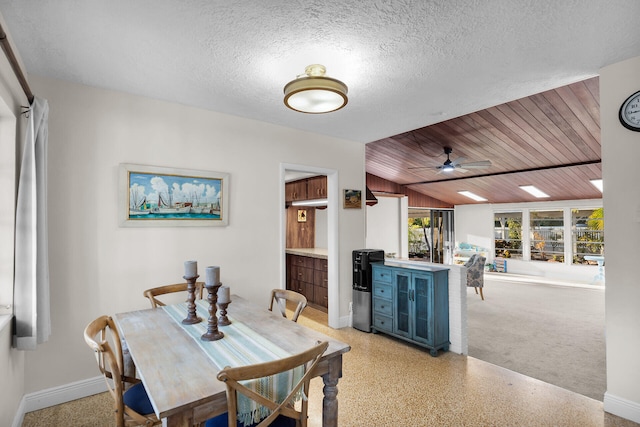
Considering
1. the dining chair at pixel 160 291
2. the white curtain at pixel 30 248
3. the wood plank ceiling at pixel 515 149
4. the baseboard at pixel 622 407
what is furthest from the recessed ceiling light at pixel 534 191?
the white curtain at pixel 30 248

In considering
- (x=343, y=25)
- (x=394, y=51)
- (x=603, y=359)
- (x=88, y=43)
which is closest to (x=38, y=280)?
(x=88, y=43)

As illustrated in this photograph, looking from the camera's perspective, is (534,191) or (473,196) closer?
(534,191)

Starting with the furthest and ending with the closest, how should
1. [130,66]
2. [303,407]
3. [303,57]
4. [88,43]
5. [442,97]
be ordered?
1. [442,97]
2. [130,66]
3. [303,57]
4. [88,43]
5. [303,407]

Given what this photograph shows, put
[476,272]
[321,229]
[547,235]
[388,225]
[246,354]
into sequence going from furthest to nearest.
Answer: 1. [547,235]
2. [388,225]
3. [321,229]
4. [476,272]
5. [246,354]

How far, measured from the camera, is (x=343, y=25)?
71.6 inches

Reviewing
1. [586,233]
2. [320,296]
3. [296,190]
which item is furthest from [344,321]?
[586,233]

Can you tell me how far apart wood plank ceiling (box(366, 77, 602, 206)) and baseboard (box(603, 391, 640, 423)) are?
288cm

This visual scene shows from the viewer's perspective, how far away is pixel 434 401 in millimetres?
2447

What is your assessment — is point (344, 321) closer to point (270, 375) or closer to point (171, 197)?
point (171, 197)

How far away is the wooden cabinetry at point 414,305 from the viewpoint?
10.9ft

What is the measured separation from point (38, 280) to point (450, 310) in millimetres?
3595

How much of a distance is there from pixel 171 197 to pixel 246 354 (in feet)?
6.25

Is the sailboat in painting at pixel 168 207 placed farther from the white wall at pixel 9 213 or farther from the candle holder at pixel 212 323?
the candle holder at pixel 212 323

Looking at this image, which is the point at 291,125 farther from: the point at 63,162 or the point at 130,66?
the point at 63,162
